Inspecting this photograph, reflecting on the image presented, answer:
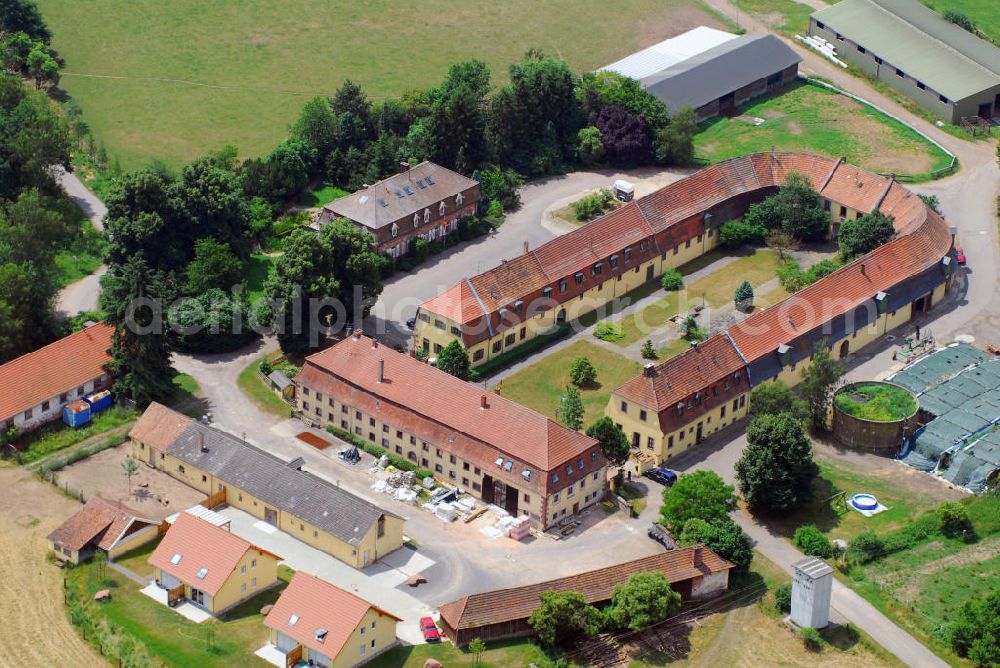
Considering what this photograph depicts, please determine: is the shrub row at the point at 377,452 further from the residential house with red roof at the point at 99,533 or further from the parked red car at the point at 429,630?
the residential house with red roof at the point at 99,533

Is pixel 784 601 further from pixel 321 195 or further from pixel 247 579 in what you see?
pixel 321 195

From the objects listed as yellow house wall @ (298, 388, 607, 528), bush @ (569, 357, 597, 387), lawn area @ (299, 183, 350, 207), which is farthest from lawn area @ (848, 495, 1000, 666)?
lawn area @ (299, 183, 350, 207)

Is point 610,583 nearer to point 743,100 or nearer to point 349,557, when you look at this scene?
point 349,557

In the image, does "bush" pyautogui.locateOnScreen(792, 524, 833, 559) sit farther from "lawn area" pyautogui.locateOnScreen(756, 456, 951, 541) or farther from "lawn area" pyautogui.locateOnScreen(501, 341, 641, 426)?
"lawn area" pyautogui.locateOnScreen(501, 341, 641, 426)

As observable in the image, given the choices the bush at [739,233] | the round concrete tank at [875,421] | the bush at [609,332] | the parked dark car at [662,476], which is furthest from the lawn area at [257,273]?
the round concrete tank at [875,421]

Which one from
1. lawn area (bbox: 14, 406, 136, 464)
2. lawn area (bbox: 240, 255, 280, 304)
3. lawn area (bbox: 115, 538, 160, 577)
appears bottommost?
lawn area (bbox: 115, 538, 160, 577)

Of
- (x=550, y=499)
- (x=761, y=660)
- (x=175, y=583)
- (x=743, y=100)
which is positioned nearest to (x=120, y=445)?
(x=175, y=583)
